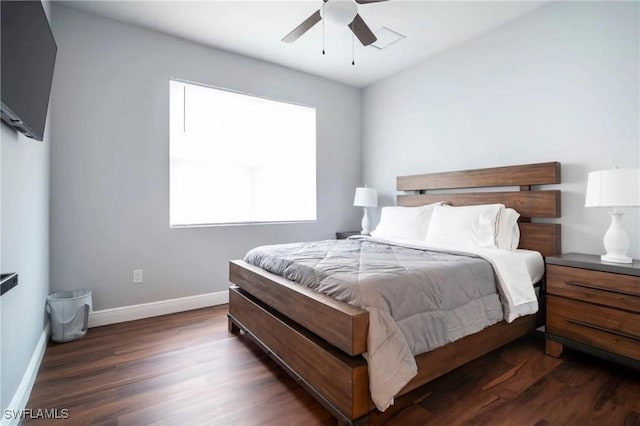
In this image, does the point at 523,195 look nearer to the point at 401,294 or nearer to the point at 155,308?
the point at 401,294

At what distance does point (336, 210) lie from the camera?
14.8 ft

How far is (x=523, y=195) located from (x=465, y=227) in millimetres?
606

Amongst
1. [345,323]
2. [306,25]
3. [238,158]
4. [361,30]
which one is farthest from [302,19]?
[345,323]

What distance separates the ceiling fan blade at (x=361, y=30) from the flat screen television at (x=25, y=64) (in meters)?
1.86

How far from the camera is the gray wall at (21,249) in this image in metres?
1.47

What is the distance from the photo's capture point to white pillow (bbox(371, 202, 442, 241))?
322cm

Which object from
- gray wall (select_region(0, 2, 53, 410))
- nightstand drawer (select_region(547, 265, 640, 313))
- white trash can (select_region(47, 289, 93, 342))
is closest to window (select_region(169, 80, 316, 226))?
white trash can (select_region(47, 289, 93, 342))

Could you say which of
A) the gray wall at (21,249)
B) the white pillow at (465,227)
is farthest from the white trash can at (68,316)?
the white pillow at (465,227)

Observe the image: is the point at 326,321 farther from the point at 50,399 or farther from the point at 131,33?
the point at 131,33

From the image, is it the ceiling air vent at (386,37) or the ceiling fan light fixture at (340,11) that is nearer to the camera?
the ceiling fan light fixture at (340,11)

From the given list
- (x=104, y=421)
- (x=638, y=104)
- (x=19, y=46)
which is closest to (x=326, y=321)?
(x=104, y=421)

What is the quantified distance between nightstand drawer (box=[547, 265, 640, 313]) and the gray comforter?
54 cm

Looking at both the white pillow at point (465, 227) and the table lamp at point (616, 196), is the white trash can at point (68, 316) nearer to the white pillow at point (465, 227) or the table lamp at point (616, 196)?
the white pillow at point (465, 227)

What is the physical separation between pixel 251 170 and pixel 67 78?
1903 mm
